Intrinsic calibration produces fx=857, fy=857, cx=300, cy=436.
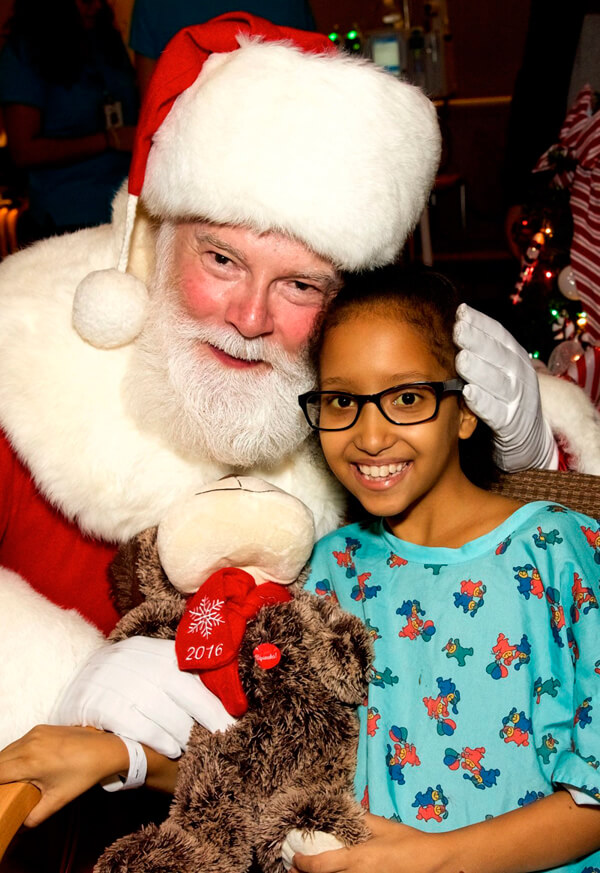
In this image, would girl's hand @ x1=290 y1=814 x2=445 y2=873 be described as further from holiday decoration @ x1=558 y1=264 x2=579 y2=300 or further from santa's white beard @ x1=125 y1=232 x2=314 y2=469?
holiday decoration @ x1=558 y1=264 x2=579 y2=300

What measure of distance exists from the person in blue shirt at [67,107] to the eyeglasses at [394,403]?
213 centimetres

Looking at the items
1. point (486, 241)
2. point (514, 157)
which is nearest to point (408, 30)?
point (514, 157)

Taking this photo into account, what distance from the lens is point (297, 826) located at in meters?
1.38

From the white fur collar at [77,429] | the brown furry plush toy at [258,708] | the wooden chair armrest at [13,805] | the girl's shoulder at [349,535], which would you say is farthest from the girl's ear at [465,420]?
the wooden chair armrest at [13,805]

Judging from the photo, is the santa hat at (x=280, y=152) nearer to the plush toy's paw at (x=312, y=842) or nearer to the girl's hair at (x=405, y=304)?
the girl's hair at (x=405, y=304)

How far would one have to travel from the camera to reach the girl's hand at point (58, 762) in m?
1.24

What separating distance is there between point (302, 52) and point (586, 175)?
6.00 ft

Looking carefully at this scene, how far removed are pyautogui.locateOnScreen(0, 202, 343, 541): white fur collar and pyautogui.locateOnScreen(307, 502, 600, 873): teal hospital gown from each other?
1.71 feet

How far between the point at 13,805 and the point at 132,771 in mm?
234

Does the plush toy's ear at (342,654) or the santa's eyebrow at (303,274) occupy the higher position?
the santa's eyebrow at (303,274)

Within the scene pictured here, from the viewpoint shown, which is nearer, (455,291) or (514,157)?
(455,291)

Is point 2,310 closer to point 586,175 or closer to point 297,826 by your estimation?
point 297,826

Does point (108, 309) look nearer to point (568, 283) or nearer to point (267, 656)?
point (267, 656)

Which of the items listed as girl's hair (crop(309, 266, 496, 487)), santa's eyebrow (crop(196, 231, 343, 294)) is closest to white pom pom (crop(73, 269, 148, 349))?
santa's eyebrow (crop(196, 231, 343, 294))
